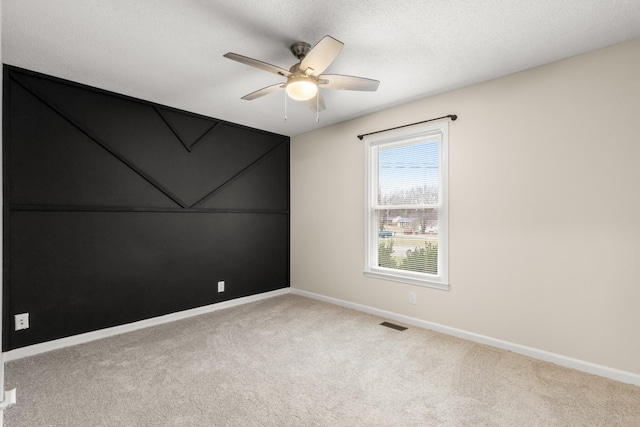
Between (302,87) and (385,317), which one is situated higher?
(302,87)

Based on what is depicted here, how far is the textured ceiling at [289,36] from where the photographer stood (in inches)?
90.3

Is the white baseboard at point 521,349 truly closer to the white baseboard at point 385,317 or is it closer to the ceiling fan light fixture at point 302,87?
the white baseboard at point 385,317

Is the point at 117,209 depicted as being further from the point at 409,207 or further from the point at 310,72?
the point at 409,207

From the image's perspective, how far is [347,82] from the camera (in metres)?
2.75

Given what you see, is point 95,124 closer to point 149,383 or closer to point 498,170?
point 149,383

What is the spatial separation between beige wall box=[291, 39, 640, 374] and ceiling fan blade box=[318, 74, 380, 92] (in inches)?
47.8

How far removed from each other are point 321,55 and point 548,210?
7.35 ft

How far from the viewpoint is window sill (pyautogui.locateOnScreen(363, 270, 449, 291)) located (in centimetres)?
362

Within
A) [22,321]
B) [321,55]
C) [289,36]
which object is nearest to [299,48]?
[289,36]

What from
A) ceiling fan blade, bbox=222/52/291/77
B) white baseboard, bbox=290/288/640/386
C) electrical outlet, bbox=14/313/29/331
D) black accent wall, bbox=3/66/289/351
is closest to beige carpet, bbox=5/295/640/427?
white baseboard, bbox=290/288/640/386

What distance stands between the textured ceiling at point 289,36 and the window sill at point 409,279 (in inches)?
77.1

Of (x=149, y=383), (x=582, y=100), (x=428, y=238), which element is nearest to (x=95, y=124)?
(x=149, y=383)

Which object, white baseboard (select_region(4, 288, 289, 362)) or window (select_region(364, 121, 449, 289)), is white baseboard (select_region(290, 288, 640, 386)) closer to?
window (select_region(364, 121, 449, 289))

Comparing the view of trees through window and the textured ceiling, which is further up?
the textured ceiling
